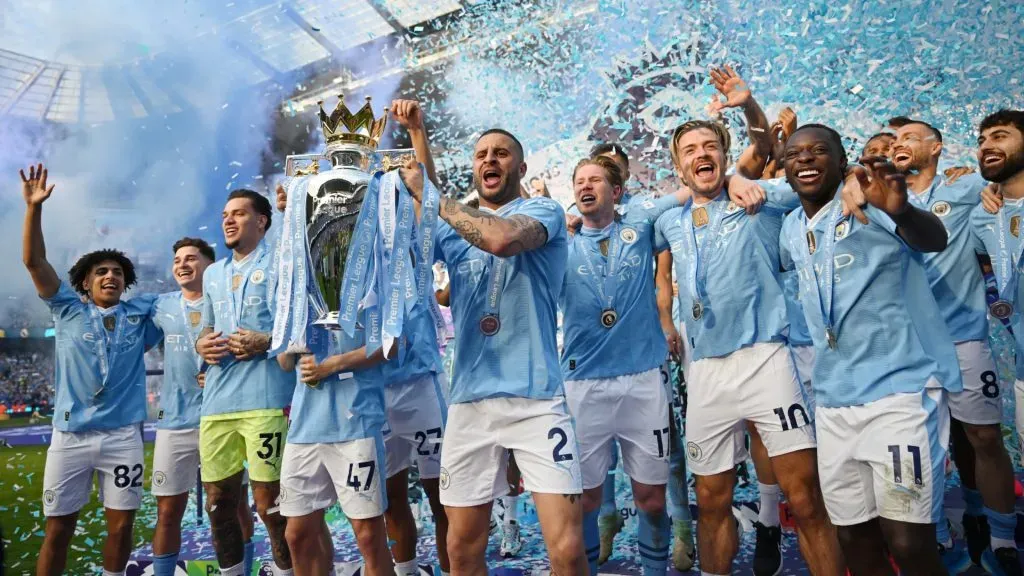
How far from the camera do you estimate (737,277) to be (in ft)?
10.8

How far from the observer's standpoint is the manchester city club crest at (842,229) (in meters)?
2.69

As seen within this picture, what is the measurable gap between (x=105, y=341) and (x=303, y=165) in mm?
2837

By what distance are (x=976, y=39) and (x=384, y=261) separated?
5678 millimetres

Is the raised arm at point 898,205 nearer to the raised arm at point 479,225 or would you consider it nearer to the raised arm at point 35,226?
the raised arm at point 479,225

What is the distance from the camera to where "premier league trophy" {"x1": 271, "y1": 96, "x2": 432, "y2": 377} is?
2.46 m

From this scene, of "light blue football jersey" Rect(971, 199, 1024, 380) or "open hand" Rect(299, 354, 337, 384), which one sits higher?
"light blue football jersey" Rect(971, 199, 1024, 380)

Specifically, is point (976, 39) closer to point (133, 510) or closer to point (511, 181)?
point (511, 181)

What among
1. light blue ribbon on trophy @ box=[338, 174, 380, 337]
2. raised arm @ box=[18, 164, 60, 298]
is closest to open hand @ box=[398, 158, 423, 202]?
light blue ribbon on trophy @ box=[338, 174, 380, 337]

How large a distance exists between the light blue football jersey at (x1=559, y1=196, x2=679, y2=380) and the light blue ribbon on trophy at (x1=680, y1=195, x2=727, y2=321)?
0.37m

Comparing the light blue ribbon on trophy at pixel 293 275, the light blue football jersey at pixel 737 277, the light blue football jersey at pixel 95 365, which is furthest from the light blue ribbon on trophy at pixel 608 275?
the light blue football jersey at pixel 95 365

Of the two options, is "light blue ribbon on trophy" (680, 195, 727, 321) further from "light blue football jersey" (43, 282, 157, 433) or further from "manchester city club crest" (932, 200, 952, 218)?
"light blue football jersey" (43, 282, 157, 433)

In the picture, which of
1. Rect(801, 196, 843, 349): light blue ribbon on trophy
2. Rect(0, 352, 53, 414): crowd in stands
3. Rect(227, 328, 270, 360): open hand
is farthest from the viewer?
Rect(0, 352, 53, 414): crowd in stands

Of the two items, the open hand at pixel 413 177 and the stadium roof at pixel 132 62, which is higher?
the stadium roof at pixel 132 62

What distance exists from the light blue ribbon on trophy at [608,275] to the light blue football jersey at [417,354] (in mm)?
844
